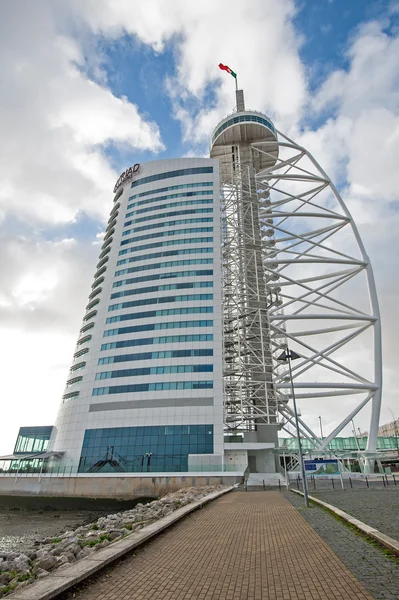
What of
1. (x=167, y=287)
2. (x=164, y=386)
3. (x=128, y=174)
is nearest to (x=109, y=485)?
(x=164, y=386)

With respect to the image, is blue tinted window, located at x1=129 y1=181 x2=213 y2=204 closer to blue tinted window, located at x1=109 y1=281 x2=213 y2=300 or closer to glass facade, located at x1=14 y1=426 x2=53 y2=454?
blue tinted window, located at x1=109 y1=281 x2=213 y2=300

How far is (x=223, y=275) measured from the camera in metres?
65.8

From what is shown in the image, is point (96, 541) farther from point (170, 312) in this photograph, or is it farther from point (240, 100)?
point (240, 100)

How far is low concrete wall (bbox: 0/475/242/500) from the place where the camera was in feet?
140

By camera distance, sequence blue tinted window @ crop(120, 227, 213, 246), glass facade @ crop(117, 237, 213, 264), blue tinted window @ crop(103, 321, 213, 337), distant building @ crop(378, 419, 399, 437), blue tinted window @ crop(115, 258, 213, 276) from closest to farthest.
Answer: blue tinted window @ crop(103, 321, 213, 337) → blue tinted window @ crop(115, 258, 213, 276) → glass facade @ crop(117, 237, 213, 264) → blue tinted window @ crop(120, 227, 213, 246) → distant building @ crop(378, 419, 399, 437)

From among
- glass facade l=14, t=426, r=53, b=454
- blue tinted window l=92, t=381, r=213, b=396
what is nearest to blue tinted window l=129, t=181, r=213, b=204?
blue tinted window l=92, t=381, r=213, b=396

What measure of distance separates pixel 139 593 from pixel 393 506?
15.2 metres

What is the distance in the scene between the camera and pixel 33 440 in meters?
60.8

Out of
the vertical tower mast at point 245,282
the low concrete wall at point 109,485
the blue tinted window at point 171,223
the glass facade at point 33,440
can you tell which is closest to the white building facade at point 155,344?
the blue tinted window at point 171,223

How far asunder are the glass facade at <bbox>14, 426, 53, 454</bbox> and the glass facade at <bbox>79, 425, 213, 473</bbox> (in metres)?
12.5

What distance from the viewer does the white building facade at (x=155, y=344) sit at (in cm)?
4941

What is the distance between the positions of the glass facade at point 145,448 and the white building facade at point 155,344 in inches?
5.4

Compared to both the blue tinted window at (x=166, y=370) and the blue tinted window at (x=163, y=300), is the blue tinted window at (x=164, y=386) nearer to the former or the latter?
the blue tinted window at (x=166, y=370)

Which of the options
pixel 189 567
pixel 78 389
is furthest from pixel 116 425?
pixel 189 567
